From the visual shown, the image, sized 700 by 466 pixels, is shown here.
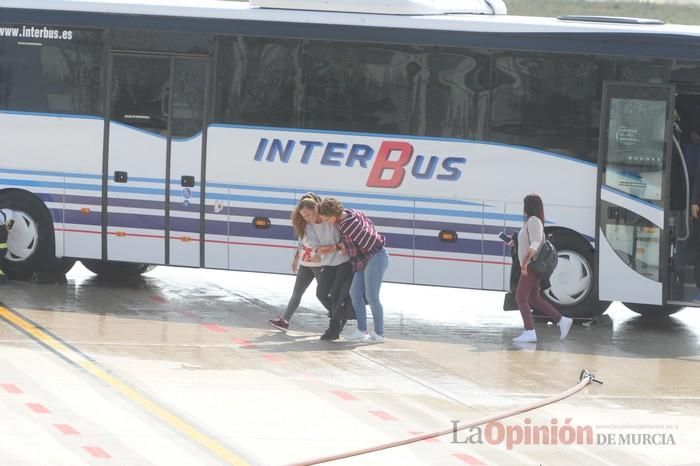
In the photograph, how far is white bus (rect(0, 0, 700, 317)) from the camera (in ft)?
52.4

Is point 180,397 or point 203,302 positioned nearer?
point 180,397

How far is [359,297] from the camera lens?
48.6 feet

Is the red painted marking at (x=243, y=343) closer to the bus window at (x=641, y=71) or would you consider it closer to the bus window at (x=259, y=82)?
the bus window at (x=259, y=82)

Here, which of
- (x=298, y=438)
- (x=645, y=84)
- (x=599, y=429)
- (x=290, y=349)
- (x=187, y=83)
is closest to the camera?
(x=298, y=438)

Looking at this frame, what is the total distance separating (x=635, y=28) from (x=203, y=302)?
569 cm

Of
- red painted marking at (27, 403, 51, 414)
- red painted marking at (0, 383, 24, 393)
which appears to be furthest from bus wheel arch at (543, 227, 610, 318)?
red painted marking at (27, 403, 51, 414)

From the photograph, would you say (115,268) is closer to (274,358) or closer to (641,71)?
(274,358)

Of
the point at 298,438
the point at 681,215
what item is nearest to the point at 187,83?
the point at 681,215

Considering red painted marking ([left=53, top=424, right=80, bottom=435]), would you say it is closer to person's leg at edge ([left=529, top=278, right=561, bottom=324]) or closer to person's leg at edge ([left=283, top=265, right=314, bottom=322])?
person's leg at edge ([left=283, top=265, right=314, bottom=322])

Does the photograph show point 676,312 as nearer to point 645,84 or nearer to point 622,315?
point 622,315

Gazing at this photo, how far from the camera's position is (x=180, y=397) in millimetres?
11680

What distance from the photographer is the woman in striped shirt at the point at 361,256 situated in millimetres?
14516

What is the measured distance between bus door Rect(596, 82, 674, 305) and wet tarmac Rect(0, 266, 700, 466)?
828mm

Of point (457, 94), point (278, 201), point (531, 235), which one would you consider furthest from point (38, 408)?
point (457, 94)
